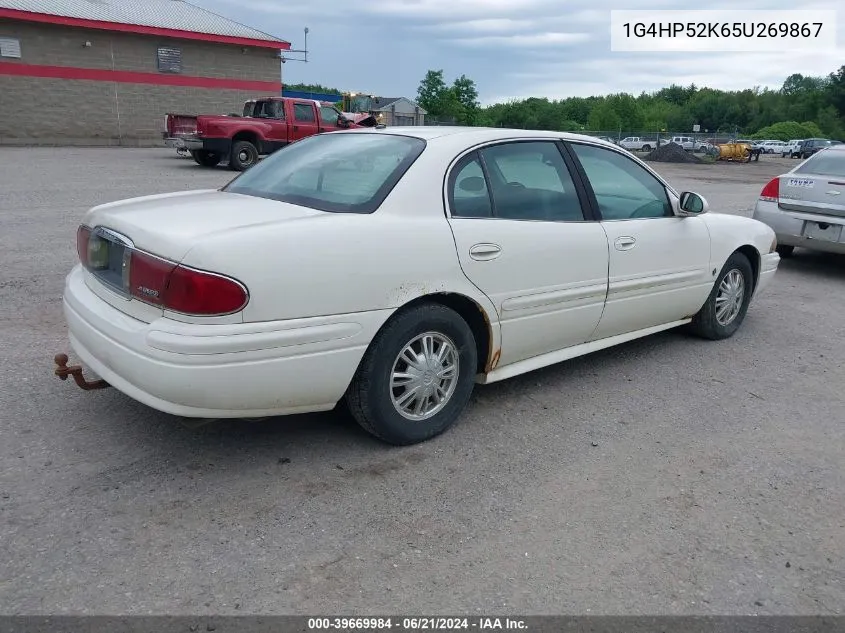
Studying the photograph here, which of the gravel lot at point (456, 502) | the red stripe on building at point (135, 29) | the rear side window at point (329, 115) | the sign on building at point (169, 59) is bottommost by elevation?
the gravel lot at point (456, 502)

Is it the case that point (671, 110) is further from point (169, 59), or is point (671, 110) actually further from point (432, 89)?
point (169, 59)

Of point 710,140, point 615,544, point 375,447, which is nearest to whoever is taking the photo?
point 615,544

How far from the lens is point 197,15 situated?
28.8m

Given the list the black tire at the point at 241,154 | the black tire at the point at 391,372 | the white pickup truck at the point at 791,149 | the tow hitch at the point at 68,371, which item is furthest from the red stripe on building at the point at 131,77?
the white pickup truck at the point at 791,149

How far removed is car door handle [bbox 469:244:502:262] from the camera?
3473 millimetres

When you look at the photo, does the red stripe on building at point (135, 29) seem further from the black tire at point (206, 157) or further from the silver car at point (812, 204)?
the silver car at point (812, 204)

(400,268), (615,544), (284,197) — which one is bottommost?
(615,544)

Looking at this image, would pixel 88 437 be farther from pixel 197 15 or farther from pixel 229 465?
pixel 197 15

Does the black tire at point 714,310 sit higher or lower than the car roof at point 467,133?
lower

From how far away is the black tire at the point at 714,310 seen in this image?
5.14 meters

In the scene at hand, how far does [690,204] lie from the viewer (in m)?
4.66

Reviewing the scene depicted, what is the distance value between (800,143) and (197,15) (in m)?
46.0

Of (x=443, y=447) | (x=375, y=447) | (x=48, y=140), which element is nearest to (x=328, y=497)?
(x=375, y=447)

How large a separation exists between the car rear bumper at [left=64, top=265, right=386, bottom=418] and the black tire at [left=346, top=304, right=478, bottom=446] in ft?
0.31
